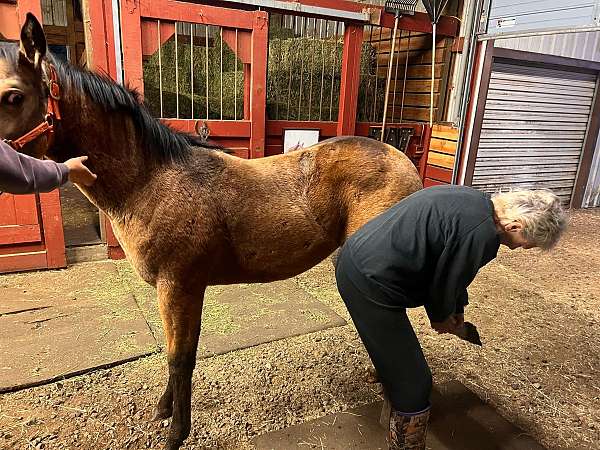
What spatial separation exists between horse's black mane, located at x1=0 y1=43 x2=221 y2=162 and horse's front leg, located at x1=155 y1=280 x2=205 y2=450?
572 millimetres

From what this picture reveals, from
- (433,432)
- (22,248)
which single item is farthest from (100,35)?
(433,432)

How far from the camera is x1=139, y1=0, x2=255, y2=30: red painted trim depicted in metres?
3.55

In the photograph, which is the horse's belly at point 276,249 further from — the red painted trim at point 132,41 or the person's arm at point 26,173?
the red painted trim at point 132,41

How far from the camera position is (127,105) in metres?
1.76

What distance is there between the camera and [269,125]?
14.4 ft

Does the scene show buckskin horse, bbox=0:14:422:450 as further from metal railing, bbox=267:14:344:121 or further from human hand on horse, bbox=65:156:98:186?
metal railing, bbox=267:14:344:121

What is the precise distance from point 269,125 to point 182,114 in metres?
0.86

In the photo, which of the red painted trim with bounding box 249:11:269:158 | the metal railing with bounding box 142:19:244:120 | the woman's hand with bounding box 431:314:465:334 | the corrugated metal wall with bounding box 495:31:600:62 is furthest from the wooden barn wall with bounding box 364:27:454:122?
the woman's hand with bounding box 431:314:465:334

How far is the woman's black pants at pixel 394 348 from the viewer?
5.44 ft

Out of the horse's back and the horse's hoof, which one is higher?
the horse's back

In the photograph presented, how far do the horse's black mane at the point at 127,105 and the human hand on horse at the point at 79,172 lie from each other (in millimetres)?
277

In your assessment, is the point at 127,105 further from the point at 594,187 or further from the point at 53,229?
the point at 594,187

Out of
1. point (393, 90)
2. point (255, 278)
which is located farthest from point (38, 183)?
point (393, 90)

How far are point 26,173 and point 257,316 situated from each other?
7.11 ft
